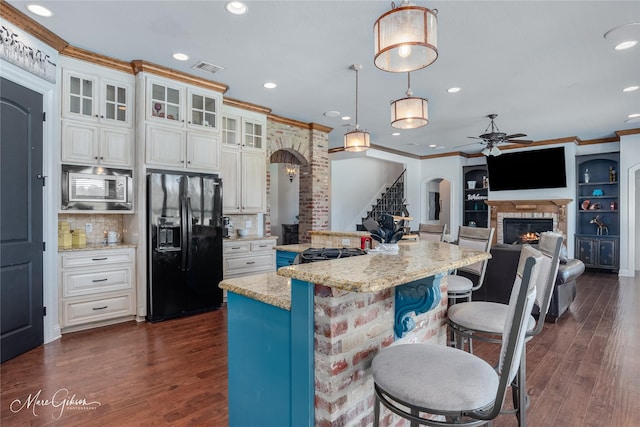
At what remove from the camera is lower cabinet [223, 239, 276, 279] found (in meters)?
4.64

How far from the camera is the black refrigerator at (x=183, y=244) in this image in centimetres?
376

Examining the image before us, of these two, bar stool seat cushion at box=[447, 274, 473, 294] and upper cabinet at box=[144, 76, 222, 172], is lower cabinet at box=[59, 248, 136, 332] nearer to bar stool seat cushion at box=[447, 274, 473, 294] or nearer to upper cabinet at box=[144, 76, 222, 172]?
upper cabinet at box=[144, 76, 222, 172]

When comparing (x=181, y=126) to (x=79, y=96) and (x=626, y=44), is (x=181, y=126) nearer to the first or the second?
(x=79, y=96)

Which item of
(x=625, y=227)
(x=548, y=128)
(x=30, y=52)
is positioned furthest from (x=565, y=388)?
(x=625, y=227)

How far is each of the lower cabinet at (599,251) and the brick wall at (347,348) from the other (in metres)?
7.86

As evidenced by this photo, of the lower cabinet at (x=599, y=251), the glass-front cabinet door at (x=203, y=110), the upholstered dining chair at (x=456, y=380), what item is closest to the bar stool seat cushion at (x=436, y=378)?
the upholstered dining chair at (x=456, y=380)

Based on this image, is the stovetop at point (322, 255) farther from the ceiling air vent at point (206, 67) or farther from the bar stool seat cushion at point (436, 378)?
the ceiling air vent at point (206, 67)

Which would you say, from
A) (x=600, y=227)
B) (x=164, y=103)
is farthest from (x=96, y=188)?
(x=600, y=227)

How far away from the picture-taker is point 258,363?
1.52m

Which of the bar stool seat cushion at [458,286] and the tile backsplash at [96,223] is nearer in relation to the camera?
the bar stool seat cushion at [458,286]

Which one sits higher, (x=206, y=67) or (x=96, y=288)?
(x=206, y=67)

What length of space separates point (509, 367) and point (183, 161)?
388cm

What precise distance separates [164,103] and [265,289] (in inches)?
129

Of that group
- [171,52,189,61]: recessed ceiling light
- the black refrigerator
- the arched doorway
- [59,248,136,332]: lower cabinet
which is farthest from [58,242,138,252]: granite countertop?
the arched doorway
